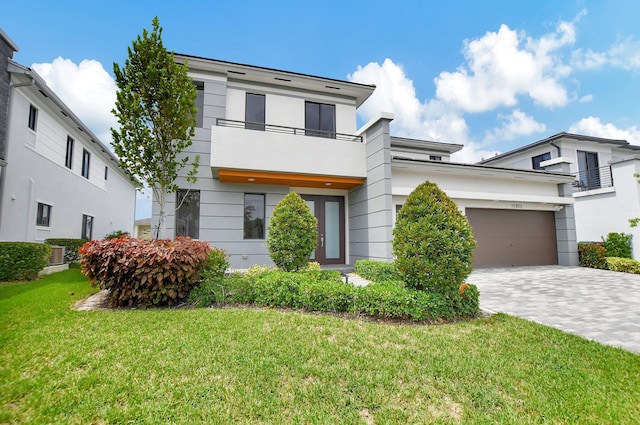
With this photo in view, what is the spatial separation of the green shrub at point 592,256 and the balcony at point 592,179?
541 centimetres

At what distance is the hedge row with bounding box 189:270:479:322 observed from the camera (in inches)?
202

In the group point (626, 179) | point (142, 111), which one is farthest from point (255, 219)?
point (626, 179)

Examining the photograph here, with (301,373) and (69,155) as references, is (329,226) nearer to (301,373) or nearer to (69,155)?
(301,373)

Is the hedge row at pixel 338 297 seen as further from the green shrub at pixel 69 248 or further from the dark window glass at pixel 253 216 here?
the green shrub at pixel 69 248

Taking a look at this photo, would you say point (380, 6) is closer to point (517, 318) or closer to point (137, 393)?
point (517, 318)

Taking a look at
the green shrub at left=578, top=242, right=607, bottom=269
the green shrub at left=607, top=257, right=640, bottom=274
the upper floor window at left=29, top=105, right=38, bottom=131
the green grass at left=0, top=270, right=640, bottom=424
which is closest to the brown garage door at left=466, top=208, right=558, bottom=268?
the green shrub at left=578, top=242, right=607, bottom=269

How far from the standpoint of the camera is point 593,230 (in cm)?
1502

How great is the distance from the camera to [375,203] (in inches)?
421

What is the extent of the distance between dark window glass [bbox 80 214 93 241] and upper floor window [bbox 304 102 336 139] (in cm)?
1383

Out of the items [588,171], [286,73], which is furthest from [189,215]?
[588,171]

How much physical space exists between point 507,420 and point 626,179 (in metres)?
17.1

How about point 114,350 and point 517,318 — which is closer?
point 114,350

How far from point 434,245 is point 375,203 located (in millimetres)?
5355

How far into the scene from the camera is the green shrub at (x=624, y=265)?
1112 cm
